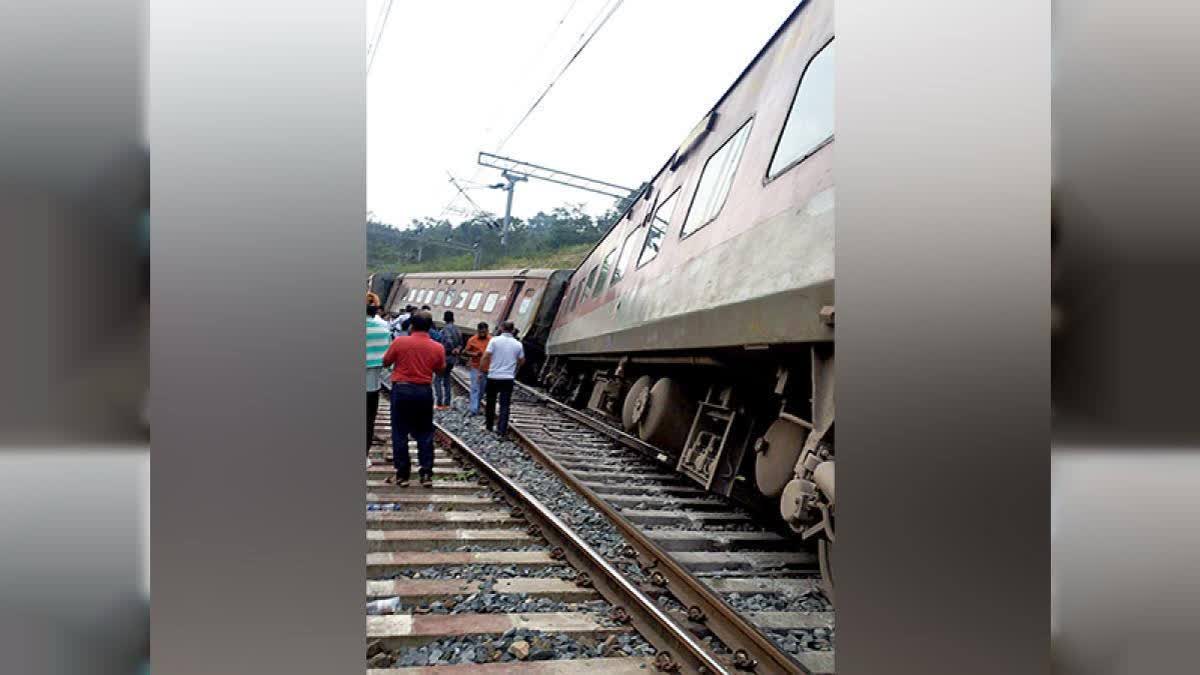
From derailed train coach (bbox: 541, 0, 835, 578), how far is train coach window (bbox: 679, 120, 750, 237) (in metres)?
0.02

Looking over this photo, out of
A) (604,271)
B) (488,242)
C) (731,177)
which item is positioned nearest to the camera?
(731,177)

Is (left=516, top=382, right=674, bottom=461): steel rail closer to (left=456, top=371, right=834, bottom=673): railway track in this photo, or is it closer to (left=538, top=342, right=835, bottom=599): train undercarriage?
(left=456, top=371, right=834, bottom=673): railway track

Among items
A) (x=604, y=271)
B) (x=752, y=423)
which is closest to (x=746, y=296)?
(x=752, y=423)

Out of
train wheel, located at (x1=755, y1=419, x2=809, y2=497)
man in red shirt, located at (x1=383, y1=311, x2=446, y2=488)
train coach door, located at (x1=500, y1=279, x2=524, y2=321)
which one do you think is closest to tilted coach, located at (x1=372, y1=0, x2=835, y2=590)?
train wheel, located at (x1=755, y1=419, x2=809, y2=497)

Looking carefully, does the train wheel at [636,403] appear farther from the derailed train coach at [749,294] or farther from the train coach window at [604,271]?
the train coach window at [604,271]

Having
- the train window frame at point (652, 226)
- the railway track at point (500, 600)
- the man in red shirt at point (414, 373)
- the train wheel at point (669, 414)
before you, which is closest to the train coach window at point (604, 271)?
the train window frame at point (652, 226)

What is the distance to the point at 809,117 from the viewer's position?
424cm

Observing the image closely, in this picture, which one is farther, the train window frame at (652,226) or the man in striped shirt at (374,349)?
the train window frame at (652,226)

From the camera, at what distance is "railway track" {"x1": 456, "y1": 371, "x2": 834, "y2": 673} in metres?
3.67

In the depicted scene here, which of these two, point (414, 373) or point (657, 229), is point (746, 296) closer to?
point (414, 373)

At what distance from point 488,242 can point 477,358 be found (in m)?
22.4

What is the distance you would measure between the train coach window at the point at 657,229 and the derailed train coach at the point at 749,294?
3 centimetres

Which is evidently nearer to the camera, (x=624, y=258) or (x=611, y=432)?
(x=624, y=258)

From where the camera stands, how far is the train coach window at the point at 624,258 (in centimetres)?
883
